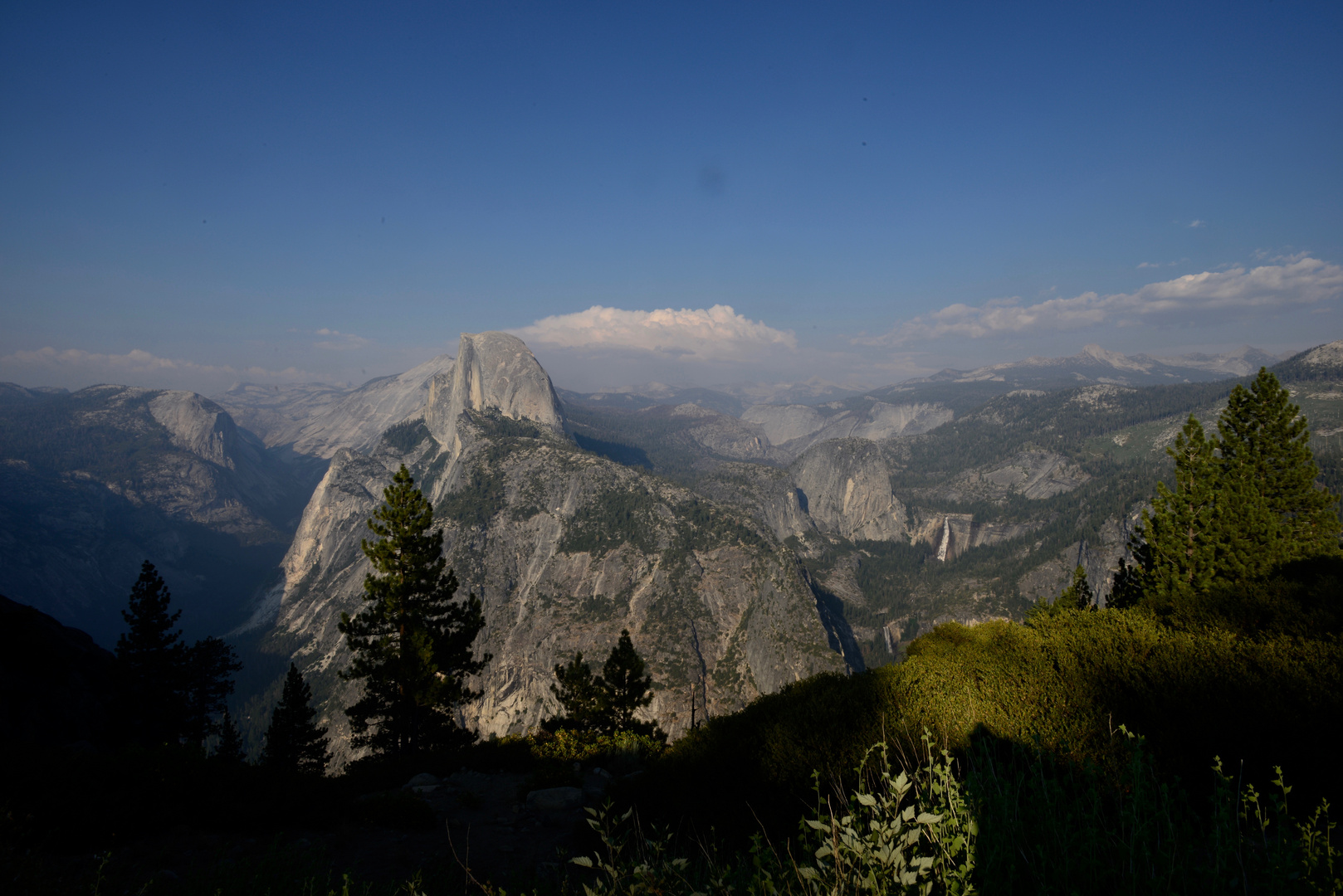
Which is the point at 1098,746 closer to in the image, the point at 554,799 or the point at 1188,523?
the point at 554,799

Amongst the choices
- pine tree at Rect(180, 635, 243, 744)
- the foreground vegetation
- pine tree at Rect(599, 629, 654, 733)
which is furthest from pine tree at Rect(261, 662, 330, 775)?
the foreground vegetation

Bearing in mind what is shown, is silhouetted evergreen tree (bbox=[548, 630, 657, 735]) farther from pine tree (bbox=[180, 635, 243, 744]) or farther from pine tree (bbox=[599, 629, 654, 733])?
pine tree (bbox=[180, 635, 243, 744])

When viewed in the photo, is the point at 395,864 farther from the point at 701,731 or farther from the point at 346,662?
the point at 346,662

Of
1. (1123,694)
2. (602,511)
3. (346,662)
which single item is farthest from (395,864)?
(346,662)

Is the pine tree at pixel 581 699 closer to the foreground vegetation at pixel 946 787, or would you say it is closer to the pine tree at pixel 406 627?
the pine tree at pixel 406 627

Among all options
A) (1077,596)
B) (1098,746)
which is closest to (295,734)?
(1098,746)

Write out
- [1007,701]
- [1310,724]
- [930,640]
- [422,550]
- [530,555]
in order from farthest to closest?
[530,555] → [422,550] → [930,640] → [1007,701] → [1310,724]

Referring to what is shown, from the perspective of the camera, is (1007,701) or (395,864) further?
(1007,701)
